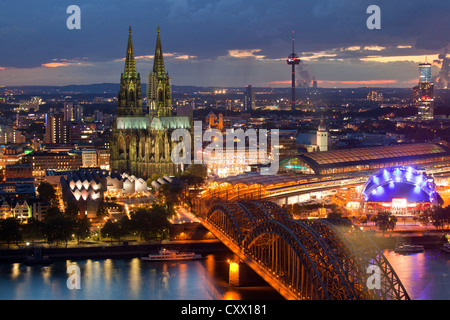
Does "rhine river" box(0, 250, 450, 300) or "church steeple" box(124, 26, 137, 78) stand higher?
"church steeple" box(124, 26, 137, 78)

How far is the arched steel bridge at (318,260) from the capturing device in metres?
12.3

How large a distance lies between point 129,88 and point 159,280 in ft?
53.2

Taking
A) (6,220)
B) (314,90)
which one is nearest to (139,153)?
(6,220)

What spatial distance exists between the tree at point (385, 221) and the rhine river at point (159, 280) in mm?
1653

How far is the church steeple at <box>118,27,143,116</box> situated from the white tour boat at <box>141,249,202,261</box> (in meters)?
12.9

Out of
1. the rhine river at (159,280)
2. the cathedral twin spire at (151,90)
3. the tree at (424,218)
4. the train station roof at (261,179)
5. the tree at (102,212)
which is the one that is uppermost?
the cathedral twin spire at (151,90)

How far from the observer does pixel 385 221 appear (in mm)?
21750

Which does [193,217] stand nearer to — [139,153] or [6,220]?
[6,220]

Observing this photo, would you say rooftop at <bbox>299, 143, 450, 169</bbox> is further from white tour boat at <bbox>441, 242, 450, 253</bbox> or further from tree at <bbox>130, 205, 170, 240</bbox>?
tree at <bbox>130, 205, 170, 240</bbox>

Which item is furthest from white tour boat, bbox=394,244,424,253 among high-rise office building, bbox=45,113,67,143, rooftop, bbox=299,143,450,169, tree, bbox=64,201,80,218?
high-rise office building, bbox=45,113,67,143

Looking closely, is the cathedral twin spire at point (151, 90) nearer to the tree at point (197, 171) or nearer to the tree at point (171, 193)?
the tree at point (197, 171)

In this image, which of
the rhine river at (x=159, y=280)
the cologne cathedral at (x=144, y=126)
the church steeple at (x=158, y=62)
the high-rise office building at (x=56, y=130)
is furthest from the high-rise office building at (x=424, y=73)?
the rhine river at (x=159, y=280)

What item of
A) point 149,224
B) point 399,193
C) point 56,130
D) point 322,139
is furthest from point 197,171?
point 56,130

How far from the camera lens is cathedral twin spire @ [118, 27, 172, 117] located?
31734mm
